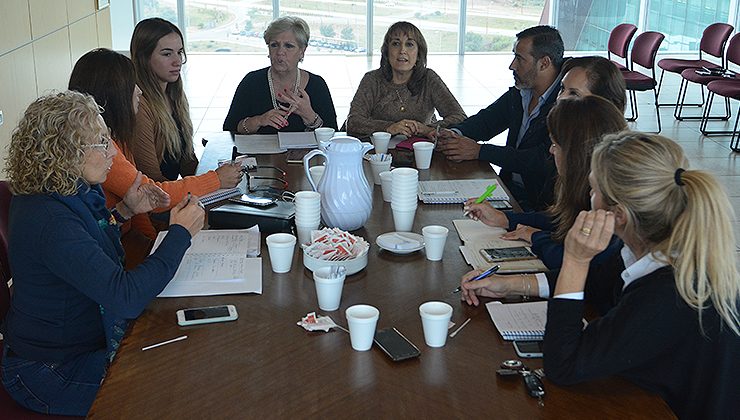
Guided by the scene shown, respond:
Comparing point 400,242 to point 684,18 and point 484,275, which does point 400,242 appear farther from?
point 684,18

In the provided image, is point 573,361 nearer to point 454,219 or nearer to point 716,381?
point 716,381

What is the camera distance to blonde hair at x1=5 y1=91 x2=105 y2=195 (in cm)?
204

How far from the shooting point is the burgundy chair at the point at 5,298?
2049 millimetres

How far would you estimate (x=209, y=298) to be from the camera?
2.06 meters

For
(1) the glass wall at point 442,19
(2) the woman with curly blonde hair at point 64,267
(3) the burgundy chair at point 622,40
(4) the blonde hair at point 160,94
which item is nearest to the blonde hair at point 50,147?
(2) the woman with curly blonde hair at point 64,267

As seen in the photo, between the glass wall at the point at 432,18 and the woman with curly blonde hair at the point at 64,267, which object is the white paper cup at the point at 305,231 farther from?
the glass wall at the point at 432,18

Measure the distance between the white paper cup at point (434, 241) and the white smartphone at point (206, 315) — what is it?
0.61 metres

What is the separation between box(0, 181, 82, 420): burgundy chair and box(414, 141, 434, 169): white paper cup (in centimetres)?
152

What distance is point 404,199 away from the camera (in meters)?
2.53


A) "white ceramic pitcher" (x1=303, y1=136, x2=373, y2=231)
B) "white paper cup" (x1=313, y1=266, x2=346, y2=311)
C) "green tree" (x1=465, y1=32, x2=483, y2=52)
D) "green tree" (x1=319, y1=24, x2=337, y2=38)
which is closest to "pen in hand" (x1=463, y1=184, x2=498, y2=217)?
"white ceramic pitcher" (x1=303, y1=136, x2=373, y2=231)

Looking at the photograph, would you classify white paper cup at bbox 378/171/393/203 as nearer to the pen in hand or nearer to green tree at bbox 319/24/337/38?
the pen in hand

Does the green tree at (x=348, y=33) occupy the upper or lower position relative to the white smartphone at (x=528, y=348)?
lower

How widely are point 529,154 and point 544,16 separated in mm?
9138

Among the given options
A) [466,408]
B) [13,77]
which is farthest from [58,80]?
[466,408]
